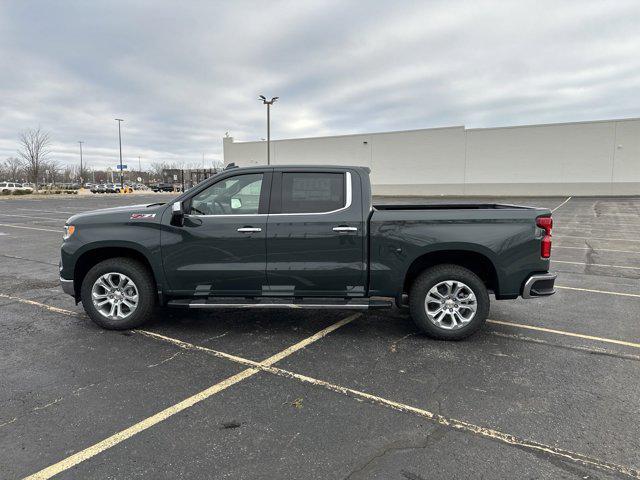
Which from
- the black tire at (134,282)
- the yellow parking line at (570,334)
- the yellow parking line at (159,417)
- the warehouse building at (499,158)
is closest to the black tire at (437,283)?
A: the yellow parking line at (570,334)

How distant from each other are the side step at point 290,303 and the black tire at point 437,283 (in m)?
0.34

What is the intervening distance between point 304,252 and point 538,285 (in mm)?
2554

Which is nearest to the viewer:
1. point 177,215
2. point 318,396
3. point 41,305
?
point 318,396

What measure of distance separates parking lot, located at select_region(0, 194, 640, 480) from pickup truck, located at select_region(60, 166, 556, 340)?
0.43 meters

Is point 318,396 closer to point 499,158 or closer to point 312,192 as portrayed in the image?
point 312,192

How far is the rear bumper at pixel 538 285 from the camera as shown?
472 cm

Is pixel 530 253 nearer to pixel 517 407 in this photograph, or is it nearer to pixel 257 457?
pixel 517 407

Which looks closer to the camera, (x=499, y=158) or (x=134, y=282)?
(x=134, y=282)

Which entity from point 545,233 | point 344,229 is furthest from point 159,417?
point 545,233

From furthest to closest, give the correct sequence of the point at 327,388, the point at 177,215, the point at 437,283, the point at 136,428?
1. the point at 177,215
2. the point at 437,283
3. the point at 327,388
4. the point at 136,428

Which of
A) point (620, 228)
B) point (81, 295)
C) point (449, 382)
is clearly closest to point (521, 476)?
point (449, 382)

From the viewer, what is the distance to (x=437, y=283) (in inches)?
189

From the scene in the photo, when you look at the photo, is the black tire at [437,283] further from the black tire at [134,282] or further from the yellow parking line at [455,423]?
the black tire at [134,282]

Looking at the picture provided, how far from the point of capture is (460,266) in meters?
4.90
